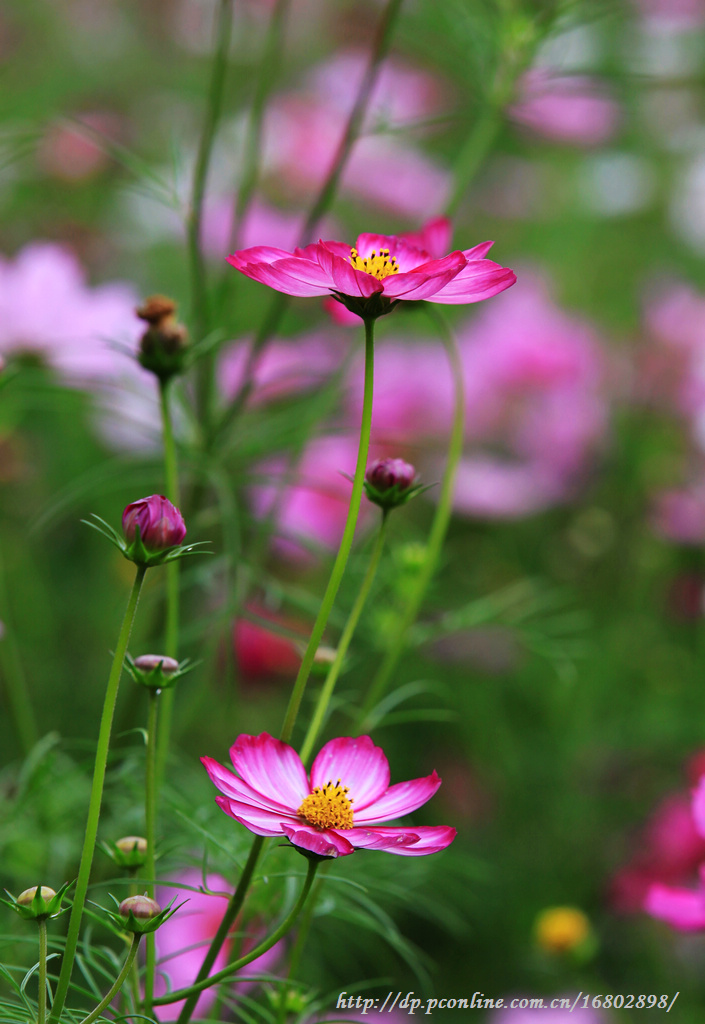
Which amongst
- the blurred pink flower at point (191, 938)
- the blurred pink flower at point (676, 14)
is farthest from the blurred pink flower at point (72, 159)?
the blurred pink flower at point (676, 14)

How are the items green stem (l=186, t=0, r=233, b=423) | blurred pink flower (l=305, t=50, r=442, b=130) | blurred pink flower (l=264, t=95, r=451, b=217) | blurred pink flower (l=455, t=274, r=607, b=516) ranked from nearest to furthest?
green stem (l=186, t=0, r=233, b=423) → blurred pink flower (l=455, t=274, r=607, b=516) → blurred pink flower (l=264, t=95, r=451, b=217) → blurred pink flower (l=305, t=50, r=442, b=130)

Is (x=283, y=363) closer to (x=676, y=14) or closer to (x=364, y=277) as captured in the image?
(x=364, y=277)

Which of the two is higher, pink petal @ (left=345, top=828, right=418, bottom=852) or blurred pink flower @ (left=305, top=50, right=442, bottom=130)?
blurred pink flower @ (left=305, top=50, right=442, bottom=130)

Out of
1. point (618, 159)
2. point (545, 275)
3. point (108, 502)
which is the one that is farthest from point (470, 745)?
point (618, 159)

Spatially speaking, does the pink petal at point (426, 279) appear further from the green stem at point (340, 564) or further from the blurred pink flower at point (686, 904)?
the blurred pink flower at point (686, 904)

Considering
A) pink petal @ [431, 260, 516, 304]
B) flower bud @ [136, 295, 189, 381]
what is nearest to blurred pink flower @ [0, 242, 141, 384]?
flower bud @ [136, 295, 189, 381]

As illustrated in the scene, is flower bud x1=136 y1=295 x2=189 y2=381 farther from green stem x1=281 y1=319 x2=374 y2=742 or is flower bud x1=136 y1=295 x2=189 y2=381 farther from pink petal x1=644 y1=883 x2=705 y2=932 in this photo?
pink petal x1=644 y1=883 x2=705 y2=932
